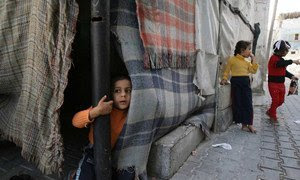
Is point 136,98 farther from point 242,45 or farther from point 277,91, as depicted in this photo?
point 277,91

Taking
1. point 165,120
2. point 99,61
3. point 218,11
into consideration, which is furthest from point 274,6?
point 99,61

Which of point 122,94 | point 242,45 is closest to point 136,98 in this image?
point 122,94

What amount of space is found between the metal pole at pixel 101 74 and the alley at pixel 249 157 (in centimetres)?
109

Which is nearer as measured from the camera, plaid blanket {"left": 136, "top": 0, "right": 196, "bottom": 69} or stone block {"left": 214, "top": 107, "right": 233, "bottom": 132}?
plaid blanket {"left": 136, "top": 0, "right": 196, "bottom": 69}

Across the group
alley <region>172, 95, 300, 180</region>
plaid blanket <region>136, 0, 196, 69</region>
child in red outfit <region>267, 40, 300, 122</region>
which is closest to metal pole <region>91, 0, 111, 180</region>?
plaid blanket <region>136, 0, 196, 69</region>

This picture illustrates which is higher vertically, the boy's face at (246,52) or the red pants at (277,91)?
the boy's face at (246,52)

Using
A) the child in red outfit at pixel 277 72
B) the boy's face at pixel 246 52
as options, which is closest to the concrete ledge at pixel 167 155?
the boy's face at pixel 246 52

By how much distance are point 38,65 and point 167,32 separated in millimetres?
1542

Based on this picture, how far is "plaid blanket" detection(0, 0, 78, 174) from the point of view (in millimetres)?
2160

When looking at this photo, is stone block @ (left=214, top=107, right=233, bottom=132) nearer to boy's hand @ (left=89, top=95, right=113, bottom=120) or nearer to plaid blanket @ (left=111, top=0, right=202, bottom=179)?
plaid blanket @ (left=111, top=0, right=202, bottom=179)

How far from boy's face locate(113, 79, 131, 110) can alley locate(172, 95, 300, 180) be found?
1.12 metres

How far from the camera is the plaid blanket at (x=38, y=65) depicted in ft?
7.09

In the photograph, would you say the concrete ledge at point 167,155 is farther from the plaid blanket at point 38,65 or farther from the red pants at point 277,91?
the red pants at point 277,91

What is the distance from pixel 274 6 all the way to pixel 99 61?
13308 millimetres
